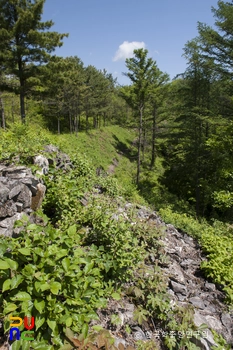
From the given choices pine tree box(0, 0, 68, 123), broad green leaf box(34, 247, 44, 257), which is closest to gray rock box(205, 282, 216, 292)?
broad green leaf box(34, 247, 44, 257)

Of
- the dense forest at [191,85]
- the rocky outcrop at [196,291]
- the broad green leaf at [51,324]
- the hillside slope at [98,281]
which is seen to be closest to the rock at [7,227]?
the hillside slope at [98,281]

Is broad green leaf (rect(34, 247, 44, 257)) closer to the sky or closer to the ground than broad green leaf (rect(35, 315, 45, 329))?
closer to the sky

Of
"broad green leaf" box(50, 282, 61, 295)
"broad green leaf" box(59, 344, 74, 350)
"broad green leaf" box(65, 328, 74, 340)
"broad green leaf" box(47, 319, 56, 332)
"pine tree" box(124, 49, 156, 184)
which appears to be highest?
"pine tree" box(124, 49, 156, 184)

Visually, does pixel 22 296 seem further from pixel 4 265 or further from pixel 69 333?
pixel 69 333

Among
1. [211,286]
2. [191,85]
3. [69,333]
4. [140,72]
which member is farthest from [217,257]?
[140,72]

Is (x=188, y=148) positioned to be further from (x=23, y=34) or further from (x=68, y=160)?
(x=23, y=34)

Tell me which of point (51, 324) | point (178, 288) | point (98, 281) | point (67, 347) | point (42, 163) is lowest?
point (178, 288)

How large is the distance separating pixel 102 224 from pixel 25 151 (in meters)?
2.66

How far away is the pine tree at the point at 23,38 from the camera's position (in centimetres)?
1284

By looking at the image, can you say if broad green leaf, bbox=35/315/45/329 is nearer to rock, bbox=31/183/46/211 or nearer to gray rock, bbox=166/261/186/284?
rock, bbox=31/183/46/211

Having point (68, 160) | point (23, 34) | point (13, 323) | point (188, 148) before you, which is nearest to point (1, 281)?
point (13, 323)

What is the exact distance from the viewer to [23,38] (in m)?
13.4

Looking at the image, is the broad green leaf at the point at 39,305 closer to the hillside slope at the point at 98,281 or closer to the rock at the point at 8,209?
the hillside slope at the point at 98,281

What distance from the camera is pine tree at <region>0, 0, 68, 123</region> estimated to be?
506 inches
